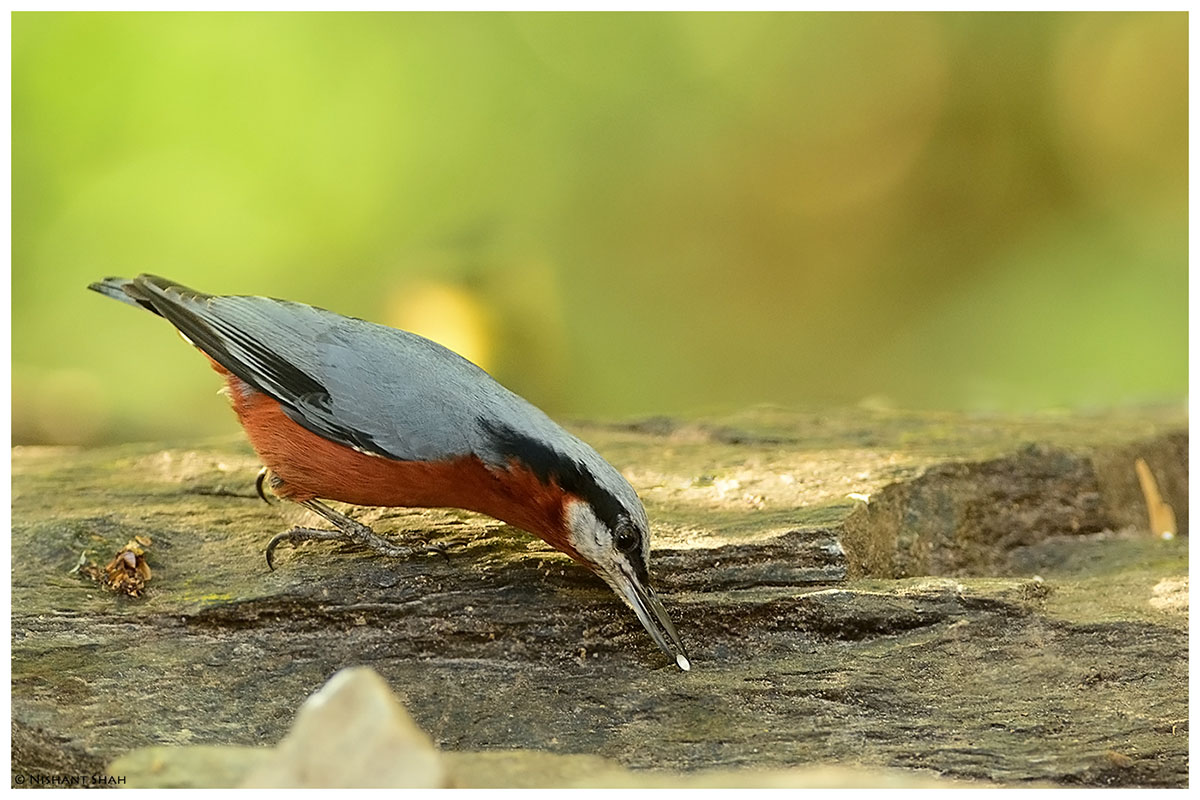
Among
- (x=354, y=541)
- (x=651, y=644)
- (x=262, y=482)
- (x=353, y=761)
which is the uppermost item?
(x=262, y=482)

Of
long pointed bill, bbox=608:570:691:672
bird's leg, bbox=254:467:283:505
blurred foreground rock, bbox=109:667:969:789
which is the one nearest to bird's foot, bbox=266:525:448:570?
bird's leg, bbox=254:467:283:505

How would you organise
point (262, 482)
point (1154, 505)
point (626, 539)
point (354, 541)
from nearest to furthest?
point (626, 539), point (354, 541), point (262, 482), point (1154, 505)

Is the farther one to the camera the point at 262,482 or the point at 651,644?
the point at 262,482

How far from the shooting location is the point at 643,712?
3.83 m

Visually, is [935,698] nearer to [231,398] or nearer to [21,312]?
[231,398]

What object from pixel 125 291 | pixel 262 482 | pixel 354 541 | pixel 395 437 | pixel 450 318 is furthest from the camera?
pixel 450 318

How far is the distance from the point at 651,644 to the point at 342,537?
1.24 m

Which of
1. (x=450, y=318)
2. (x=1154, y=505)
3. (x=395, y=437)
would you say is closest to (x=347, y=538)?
(x=395, y=437)

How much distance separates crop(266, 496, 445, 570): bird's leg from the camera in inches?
172

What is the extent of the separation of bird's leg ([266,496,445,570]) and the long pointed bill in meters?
0.75

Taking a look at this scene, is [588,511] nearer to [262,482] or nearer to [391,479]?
[391,479]

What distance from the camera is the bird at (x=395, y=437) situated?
396cm

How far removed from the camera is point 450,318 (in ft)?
25.1

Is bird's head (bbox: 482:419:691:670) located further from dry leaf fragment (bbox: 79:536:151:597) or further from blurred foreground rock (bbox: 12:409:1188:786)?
dry leaf fragment (bbox: 79:536:151:597)
